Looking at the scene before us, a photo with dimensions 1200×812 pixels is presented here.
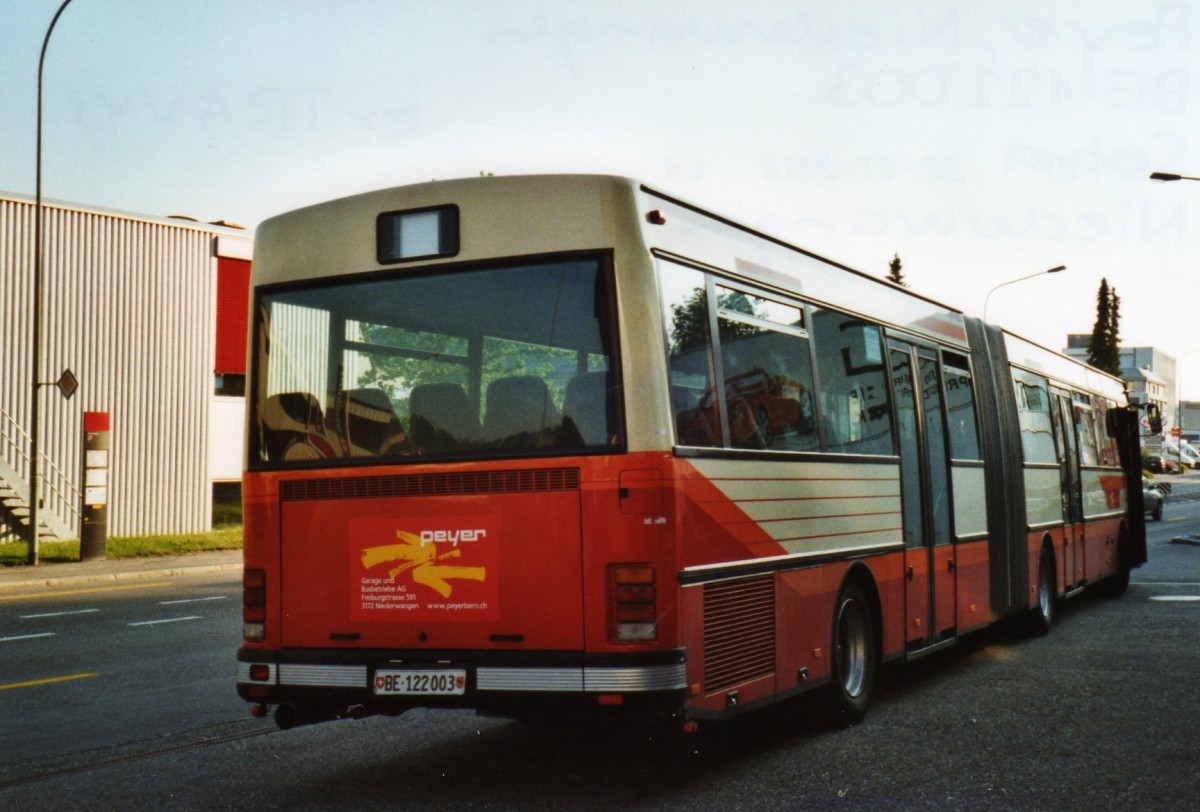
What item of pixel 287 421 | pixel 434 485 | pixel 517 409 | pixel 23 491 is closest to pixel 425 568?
pixel 434 485

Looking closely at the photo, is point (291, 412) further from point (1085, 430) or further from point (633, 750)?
point (1085, 430)

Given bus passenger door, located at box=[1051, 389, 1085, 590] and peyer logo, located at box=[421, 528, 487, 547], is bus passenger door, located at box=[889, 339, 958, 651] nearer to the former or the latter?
peyer logo, located at box=[421, 528, 487, 547]

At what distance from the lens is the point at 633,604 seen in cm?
637

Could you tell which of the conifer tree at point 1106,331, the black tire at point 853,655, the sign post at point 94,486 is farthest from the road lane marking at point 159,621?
the conifer tree at point 1106,331

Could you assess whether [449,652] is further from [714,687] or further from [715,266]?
[715,266]

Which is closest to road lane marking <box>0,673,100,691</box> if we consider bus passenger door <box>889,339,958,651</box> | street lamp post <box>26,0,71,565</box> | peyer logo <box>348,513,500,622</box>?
peyer logo <box>348,513,500,622</box>

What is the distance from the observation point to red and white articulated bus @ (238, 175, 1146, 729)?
21.1 ft

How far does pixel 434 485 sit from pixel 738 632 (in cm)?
173

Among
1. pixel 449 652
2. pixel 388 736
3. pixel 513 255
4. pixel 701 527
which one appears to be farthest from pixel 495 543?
pixel 388 736

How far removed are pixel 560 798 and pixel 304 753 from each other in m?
1.99

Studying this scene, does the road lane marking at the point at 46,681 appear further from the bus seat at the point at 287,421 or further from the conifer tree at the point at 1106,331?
the conifer tree at the point at 1106,331

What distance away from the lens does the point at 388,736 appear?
848 centimetres

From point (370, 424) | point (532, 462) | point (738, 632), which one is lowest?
point (738, 632)

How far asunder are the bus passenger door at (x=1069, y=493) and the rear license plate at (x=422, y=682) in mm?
9899
